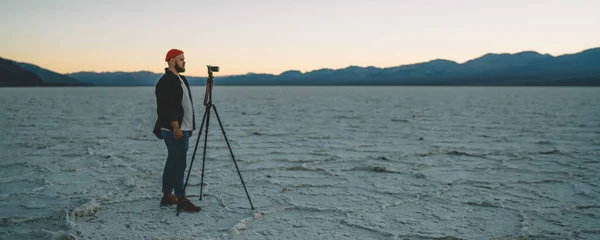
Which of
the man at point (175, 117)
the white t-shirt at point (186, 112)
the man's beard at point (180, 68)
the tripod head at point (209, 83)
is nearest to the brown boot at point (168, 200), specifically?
the man at point (175, 117)

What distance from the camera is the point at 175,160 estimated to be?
3.56 meters

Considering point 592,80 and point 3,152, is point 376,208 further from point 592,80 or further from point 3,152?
point 592,80

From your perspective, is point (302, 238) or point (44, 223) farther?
point (44, 223)

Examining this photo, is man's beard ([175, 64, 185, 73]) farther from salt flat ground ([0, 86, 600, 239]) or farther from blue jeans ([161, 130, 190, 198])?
salt flat ground ([0, 86, 600, 239])

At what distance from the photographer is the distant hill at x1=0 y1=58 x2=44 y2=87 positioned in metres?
125

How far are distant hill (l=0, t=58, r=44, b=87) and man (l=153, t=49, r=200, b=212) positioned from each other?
148 meters

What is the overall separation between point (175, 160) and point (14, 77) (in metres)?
150

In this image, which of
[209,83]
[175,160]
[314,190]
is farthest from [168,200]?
[314,190]

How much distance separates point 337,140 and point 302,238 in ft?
18.7

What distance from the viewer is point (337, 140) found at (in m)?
8.72

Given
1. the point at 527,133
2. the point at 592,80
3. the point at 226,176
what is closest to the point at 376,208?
the point at 226,176

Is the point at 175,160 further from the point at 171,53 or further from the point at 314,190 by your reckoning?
the point at 314,190

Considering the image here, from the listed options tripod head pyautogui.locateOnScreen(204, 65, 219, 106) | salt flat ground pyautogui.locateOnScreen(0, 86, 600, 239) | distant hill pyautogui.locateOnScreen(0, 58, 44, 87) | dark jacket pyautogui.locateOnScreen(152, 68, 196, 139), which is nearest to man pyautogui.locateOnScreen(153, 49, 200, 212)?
dark jacket pyautogui.locateOnScreen(152, 68, 196, 139)

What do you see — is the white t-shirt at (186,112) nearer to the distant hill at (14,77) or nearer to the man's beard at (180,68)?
the man's beard at (180,68)
